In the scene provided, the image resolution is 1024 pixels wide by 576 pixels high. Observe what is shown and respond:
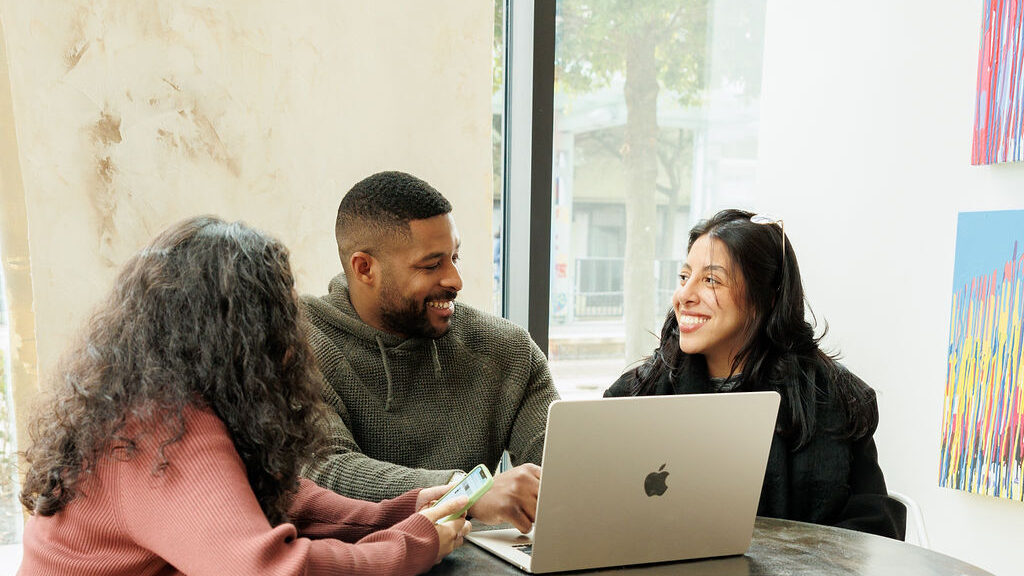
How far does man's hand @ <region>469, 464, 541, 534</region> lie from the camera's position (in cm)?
150

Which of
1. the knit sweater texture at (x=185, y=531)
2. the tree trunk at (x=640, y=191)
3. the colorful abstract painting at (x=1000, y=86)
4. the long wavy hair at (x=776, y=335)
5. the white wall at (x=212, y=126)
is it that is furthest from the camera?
the tree trunk at (x=640, y=191)

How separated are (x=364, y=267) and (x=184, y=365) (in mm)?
885

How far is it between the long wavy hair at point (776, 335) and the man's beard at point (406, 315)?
58 centimetres

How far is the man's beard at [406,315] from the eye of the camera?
2.05 metres

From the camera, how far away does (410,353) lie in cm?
208

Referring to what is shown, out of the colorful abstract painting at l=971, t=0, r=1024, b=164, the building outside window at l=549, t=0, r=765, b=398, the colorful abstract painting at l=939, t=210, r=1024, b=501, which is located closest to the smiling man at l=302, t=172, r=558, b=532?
the building outside window at l=549, t=0, r=765, b=398

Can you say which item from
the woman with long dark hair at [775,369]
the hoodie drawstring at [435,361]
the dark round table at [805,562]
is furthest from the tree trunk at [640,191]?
the dark round table at [805,562]

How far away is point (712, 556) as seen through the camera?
1442 mm

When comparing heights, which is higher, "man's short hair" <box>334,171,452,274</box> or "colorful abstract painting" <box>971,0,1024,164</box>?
"colorful abstract painting" <box>971,0,1024,164</box>

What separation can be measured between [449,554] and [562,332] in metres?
1.69

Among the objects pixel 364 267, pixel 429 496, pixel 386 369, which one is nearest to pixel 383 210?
pixel 364 267

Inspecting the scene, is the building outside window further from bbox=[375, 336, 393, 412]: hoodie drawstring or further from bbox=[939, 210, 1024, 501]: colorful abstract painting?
bbox=[375, 336, 393, 412]: hoodie drawstring

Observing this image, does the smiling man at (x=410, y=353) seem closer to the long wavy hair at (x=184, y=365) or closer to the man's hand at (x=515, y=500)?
the man's hand at (x=515, y=500)

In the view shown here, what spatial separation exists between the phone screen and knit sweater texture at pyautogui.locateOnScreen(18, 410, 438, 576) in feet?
0.47
